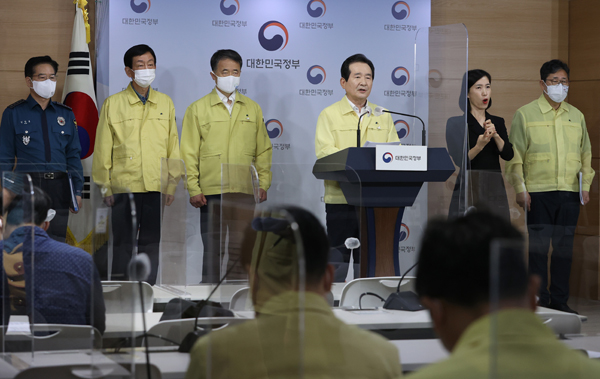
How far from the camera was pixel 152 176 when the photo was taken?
3965 mm

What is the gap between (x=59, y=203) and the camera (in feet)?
7.69

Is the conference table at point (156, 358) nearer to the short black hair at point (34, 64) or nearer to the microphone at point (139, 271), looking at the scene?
the microphone at point (139, 271)

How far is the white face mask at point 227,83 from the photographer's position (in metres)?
4.27

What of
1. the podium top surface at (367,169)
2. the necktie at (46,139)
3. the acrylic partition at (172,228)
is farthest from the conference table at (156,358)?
the necktie at (46,139)

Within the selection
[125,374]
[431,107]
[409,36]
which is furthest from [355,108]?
[125,374]

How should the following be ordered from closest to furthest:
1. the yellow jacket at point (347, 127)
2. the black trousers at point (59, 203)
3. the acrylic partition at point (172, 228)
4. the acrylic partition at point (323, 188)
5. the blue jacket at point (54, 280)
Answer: the blue jacket at point (54, 280) < the black trousers at point (59, 203) < the acrylic partition at point (323, 188) < the acrylic partition at point (172, 228) < the yellow jacket at point (347, 127)

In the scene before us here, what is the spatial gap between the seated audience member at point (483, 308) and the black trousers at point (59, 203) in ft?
5.07

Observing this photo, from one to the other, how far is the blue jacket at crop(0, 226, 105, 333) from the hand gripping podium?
4.77 ft

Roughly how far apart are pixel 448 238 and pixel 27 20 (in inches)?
189

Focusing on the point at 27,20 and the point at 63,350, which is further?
the point at 27,20

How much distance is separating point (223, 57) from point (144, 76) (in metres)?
0.57

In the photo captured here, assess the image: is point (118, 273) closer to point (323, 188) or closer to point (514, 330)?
point (514, 330)

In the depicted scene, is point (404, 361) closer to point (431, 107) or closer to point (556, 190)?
point (556, 190)

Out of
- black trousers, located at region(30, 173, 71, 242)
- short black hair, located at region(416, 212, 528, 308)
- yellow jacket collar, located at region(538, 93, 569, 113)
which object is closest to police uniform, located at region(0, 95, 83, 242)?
black trousers, located at region(30, 173, 71, 242)
